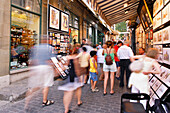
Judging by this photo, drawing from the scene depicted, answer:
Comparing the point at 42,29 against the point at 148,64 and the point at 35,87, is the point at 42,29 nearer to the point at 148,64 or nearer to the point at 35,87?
the point at 35,87

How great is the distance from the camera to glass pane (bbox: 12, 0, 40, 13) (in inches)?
245

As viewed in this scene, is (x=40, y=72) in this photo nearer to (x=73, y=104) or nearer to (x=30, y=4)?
(x=73, y=104)

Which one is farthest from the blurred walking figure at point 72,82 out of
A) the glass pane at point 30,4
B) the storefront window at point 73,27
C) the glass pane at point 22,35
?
the storefront window at point 73,27

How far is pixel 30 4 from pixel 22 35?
1760mm

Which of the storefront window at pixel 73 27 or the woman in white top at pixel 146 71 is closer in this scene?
the woman in white top at pixel 146 71

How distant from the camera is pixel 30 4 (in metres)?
7.04

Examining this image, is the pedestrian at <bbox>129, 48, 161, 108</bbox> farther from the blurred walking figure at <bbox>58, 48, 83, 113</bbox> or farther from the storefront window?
the storefront window

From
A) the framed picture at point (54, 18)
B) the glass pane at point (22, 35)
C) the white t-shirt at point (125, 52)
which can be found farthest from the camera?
the framed picture at point (54, 18)

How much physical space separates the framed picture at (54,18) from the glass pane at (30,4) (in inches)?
30.3

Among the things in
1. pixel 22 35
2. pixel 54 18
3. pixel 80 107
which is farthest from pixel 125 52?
pixel 54 18

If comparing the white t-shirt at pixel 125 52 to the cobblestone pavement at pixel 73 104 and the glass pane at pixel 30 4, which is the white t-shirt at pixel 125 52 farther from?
the glass pane at pixel 30 4

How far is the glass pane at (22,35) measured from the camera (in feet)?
19.8

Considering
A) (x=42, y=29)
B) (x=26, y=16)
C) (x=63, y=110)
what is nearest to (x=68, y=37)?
(x=42, y=29)

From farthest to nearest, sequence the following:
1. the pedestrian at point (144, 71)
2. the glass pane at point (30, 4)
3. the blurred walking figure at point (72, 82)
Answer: the glass pane at point (30, 4), the blurred walking figure at point (72, 82), the pedestrian at point (144, 71)
